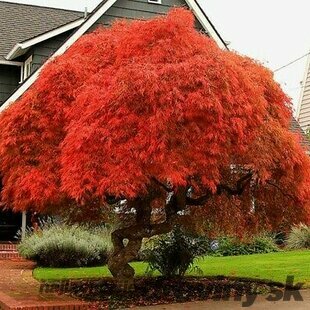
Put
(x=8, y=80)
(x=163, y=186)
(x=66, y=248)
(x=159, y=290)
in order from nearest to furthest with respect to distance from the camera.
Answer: (x=163, y=186)
(x=159, y=290)
(x=66, y=248)
(x=8, y=80)

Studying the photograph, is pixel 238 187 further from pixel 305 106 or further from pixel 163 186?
pixel 305 106

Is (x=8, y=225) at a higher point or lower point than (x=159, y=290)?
higher

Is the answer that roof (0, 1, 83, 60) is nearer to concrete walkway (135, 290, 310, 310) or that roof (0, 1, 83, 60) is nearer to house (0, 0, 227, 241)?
house (0, 0, 227, 241)

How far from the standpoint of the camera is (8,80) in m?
22.7

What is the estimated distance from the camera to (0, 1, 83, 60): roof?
2344cm

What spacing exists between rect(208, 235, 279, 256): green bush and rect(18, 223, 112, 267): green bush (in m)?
4.30

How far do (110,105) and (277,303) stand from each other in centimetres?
396

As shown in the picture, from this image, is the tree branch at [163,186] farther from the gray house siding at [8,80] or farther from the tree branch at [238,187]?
the gray house siding at [8,80]

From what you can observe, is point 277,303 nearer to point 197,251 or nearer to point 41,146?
point 197,251

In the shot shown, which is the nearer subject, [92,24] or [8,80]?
[92,24]

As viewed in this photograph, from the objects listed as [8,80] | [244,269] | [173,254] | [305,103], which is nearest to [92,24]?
[8,80]

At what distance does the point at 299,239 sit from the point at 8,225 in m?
9.61

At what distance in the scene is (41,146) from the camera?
10.4 meters

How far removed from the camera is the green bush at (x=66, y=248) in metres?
16.0
